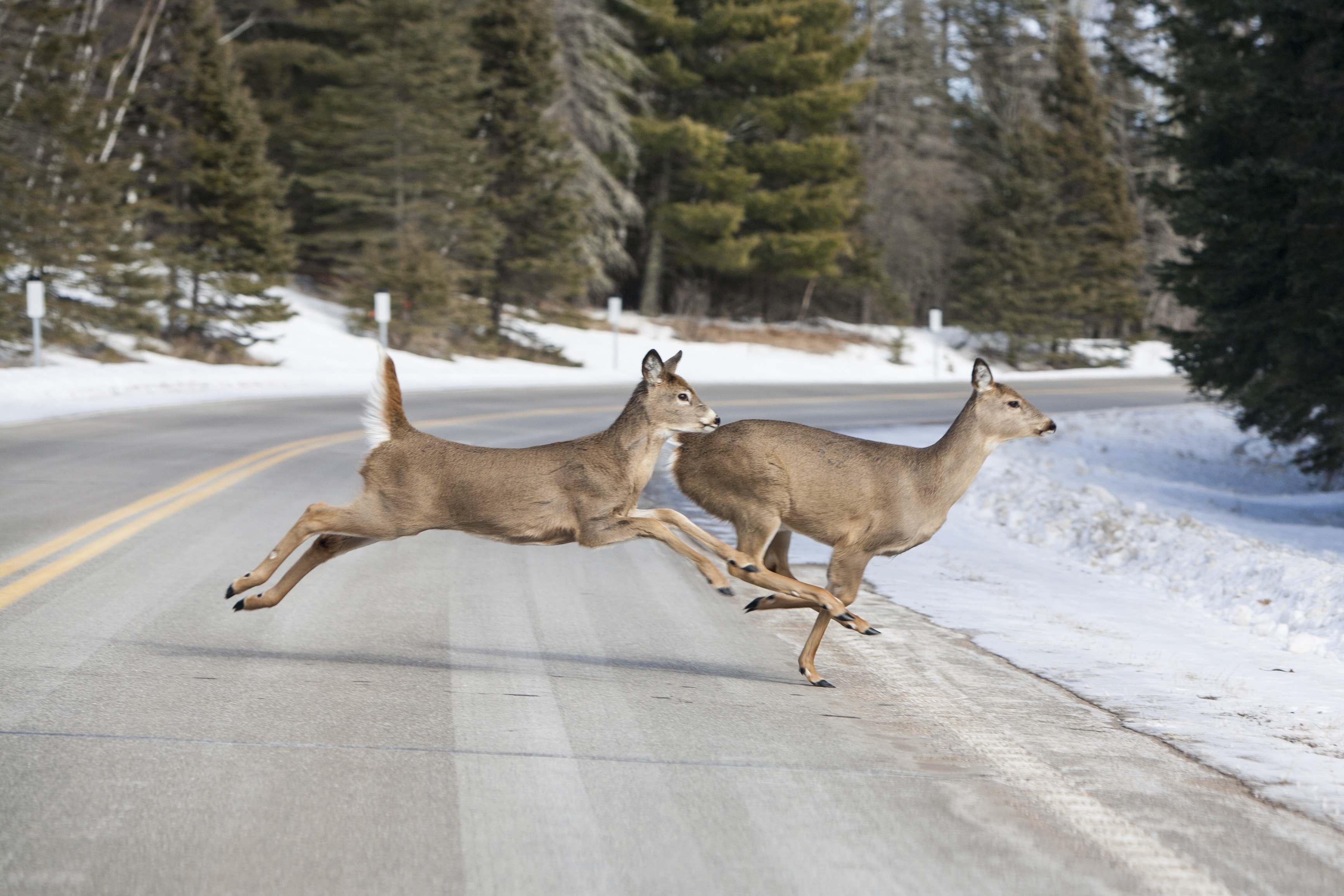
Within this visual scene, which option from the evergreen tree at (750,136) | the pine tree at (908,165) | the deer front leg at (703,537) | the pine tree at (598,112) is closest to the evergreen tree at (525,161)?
the pine tree at (598,112)

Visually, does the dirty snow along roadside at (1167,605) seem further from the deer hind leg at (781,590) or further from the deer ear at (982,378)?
the deer ear at (982,378)

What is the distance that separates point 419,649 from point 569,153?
47.2 m

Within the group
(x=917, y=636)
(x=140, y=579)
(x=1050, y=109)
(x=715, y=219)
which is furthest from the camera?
(x=1050, y=109)

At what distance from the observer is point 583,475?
6766mm

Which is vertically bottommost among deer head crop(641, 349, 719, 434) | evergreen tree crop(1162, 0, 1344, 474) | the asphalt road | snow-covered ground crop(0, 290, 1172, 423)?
snow-covered ground crop(0, 290, 1172, 423)

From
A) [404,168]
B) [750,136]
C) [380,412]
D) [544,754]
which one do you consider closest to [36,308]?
[404,168]

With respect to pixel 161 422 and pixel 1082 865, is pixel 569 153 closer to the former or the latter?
pixel 161 422

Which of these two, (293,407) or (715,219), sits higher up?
(715,219)

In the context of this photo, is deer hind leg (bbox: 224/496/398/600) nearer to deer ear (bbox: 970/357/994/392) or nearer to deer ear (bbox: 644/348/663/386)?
deer ear (bbox: 644/348/663/386)

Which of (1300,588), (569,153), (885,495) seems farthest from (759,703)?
(569,153)

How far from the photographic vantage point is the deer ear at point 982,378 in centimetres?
738

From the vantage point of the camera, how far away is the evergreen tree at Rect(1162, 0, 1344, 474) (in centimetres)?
1584

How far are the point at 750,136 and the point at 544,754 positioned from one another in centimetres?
5367

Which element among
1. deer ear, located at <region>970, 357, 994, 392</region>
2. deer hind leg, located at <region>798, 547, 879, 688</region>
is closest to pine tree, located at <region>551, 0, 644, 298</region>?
deer ear, located at <region>970, 357, 994, 392</region>
